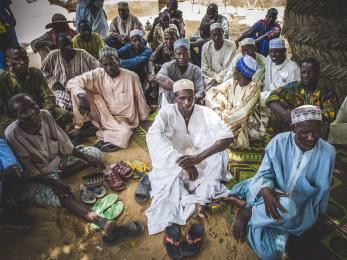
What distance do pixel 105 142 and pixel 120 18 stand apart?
3.75 m

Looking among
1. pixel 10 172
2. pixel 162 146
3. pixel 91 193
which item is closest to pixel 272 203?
pixel 162 146

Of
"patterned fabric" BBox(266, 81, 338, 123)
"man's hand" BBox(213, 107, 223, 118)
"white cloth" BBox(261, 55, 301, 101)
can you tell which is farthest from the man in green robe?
"white cloth" BBox(261, 55, 301, 101)

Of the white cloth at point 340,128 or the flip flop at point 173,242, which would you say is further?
the white cloth at point 340,128

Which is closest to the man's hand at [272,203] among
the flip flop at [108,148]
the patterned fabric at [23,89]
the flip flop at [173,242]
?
the flip flop at [173,242]

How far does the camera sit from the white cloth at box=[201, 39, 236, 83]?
578 cm

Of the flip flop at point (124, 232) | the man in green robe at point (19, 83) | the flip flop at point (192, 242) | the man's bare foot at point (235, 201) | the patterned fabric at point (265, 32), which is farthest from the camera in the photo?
the patterned fabric at point (265, 32)

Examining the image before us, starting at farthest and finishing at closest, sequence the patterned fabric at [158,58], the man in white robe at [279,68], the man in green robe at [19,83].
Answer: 1. the patterned fabric at [158,58]
2. the man in white robe at [279,68]
3. the man in green robe at [19,83]

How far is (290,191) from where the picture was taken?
246 centimetres

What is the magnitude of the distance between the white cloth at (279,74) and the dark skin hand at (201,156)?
2.09 m

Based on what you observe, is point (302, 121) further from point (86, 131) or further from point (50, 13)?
Result: point (50, 13)

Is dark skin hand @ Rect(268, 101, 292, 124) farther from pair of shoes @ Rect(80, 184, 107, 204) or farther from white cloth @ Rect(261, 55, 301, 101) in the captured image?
pair of shoes @ Rect(80, 184, 107, 204)

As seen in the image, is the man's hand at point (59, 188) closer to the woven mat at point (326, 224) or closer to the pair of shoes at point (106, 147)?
the pair of shoes at point (106, 147)

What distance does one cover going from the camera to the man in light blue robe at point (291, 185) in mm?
2289

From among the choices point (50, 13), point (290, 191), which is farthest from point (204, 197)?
point (50, 13)
